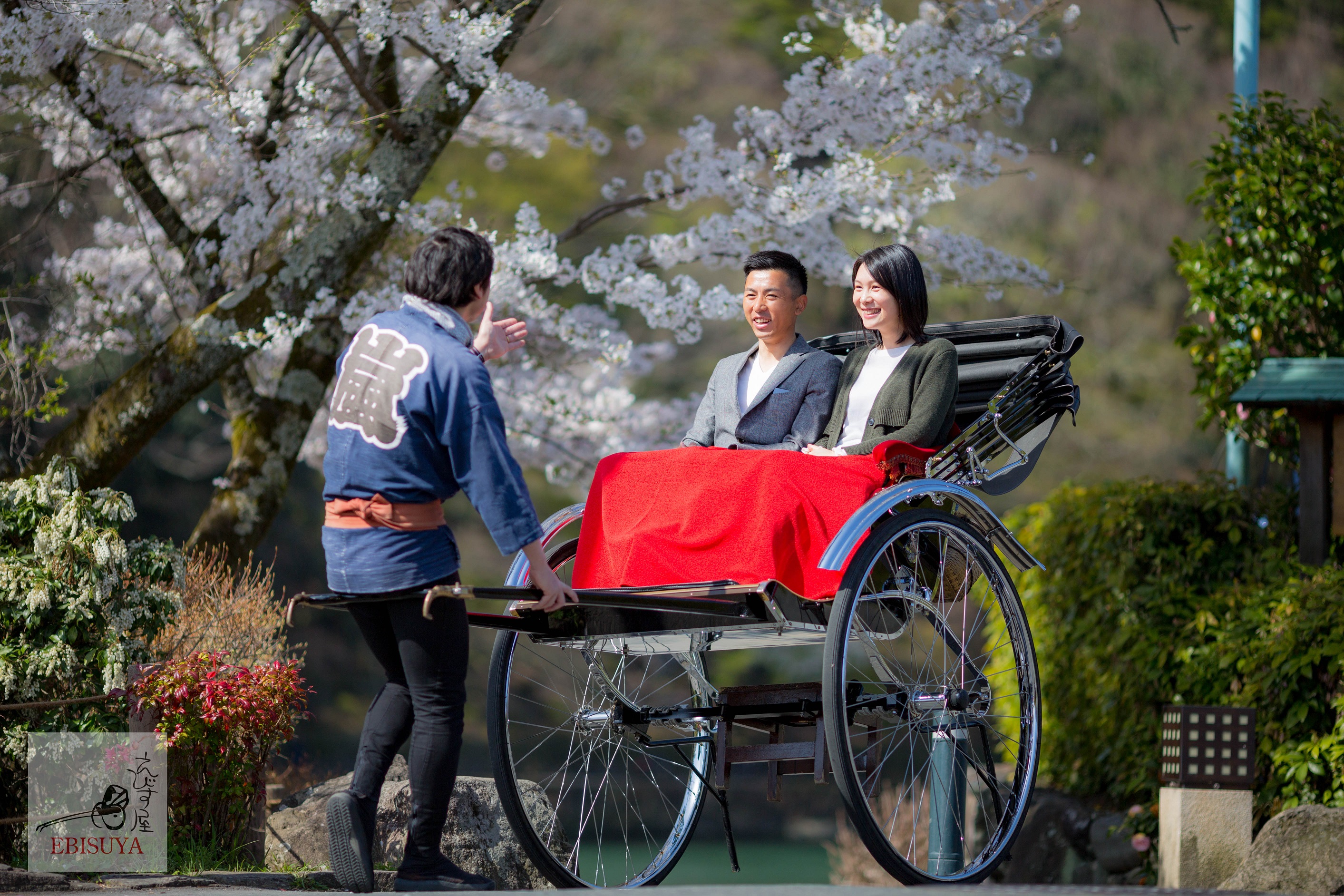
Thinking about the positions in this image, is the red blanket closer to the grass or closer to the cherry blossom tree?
the grass

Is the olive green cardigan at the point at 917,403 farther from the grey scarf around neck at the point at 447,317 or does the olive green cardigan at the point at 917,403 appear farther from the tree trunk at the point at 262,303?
the tree trunk at the point at 262,303

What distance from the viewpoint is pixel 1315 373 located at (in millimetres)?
5398

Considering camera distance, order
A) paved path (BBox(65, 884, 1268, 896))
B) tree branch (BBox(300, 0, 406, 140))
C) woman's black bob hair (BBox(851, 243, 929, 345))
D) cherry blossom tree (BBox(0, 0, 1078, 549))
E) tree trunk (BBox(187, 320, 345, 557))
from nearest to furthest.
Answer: paved path (BBox(65, 884, 1268, 896)), woman's black bob hair (BBox(851, 243, 929, 345)), tree branch (BBox(300, 0, 406, 140)), cherry blossom tree (BBox(0, 0, 1078, 549)), tree trunk (BBox(187, 320, 345, 557))

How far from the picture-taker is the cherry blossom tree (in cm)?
558

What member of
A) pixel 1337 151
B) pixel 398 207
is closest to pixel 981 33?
pixel 1337 151

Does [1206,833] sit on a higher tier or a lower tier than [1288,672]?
lower

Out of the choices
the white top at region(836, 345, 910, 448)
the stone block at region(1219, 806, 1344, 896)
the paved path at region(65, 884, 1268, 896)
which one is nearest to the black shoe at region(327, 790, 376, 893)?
the paved path at region(65, 884, 1268, 896)

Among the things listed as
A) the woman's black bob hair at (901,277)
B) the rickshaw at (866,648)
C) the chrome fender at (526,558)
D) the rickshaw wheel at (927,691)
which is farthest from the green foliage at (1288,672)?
the chrome fender at (526,558)

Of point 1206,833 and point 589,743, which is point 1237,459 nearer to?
point 1206,833

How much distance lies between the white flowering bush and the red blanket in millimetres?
1568

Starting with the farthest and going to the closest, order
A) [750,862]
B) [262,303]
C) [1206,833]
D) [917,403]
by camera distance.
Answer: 1. [750,862]
2. [262,303]
3. [1206,833]
4. [917,403]

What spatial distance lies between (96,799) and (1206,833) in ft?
12.8

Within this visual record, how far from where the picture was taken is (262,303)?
5.71 meters

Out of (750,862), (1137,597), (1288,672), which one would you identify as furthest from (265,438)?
(750,862)
